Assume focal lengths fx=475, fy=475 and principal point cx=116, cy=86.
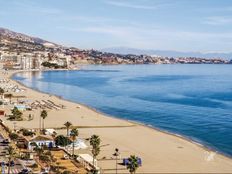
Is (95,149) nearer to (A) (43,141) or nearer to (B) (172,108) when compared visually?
(A) (43,141)

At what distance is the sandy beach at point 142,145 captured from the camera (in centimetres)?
4677

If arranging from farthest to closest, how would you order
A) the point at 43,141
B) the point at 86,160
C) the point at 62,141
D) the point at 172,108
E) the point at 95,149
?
the point at 172,108 < the point at 43,141 < the point at 62,141 < the point at 86,160 < the point at 95,149

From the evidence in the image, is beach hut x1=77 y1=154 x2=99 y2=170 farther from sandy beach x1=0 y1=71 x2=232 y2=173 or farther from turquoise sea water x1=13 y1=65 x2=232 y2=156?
turquoise sea water x1=13 y1=65 x2=232 y2=156

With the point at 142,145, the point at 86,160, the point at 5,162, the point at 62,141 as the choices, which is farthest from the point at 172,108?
the point at 5,162

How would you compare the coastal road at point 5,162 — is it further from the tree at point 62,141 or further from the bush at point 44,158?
the tree at point 62,141

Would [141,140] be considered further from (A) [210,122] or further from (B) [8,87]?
(B) [8,87]

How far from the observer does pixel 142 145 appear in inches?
2221

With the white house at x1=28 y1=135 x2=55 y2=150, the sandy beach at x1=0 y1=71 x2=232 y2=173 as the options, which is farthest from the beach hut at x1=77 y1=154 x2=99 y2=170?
the white house at x1=28 y1=135 x2=55 y2=150

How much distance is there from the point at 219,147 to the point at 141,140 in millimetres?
9577

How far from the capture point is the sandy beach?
4677 cm

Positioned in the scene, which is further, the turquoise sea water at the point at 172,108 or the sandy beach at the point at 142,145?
the turquoise sea water at the point at 172,108

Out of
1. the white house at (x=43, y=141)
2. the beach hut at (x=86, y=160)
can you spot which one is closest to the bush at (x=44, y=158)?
the beach hut at (x=86, y=160)

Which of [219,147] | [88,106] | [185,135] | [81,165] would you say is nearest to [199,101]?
[88,106]

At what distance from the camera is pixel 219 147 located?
57.7m
